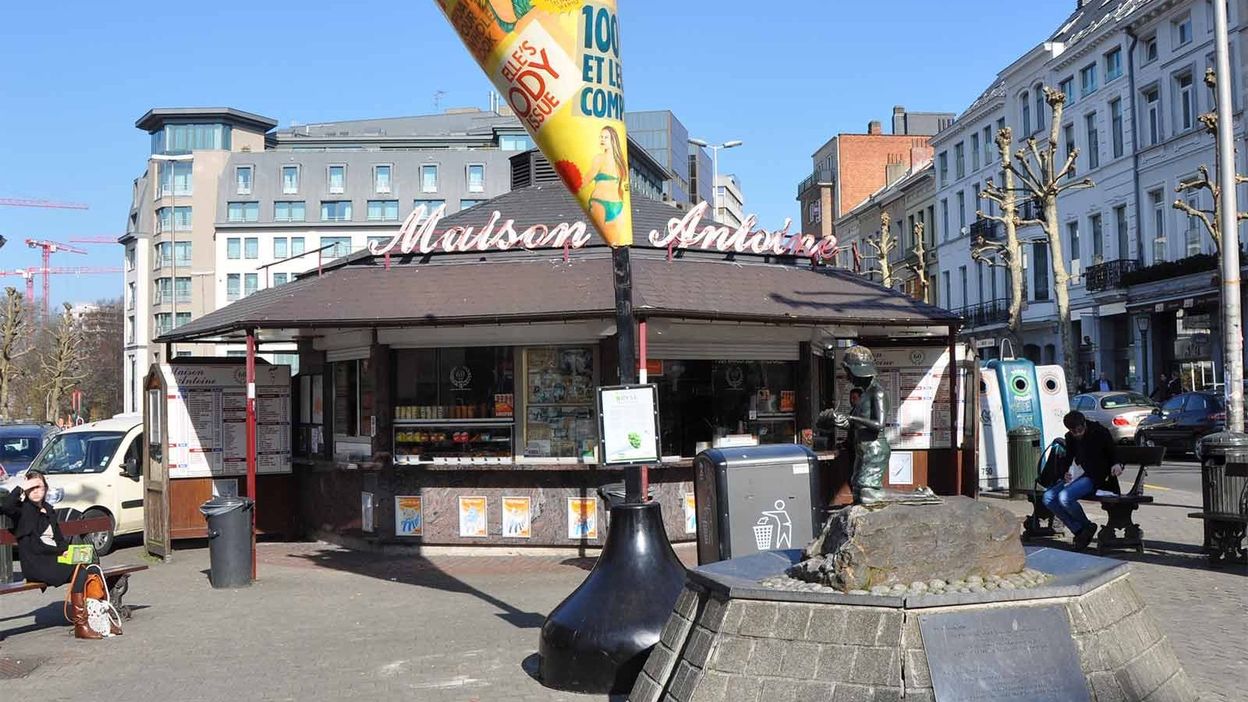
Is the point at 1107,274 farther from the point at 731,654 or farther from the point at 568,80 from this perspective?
the point at 731,654

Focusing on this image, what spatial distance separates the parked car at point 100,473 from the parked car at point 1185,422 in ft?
67.5

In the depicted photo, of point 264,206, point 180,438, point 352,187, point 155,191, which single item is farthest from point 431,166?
point 180,438

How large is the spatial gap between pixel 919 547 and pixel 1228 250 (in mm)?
12104

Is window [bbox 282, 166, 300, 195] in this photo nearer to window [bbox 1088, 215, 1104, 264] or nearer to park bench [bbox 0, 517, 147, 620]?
window [bbox 1088, 215, 1104, 264]

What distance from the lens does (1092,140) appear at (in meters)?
45.7

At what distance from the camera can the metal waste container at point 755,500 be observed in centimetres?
983

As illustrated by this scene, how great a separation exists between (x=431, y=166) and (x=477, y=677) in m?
87.7

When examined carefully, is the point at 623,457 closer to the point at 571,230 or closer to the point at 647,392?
the point at 647,392

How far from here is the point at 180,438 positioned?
15.0 metres

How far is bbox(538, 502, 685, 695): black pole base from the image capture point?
7309mm

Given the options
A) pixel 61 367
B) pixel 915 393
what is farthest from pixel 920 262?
pixel 61 367

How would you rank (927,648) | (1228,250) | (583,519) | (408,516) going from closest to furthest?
(927,648) → (583,519) → (408,516) → (1228,250)

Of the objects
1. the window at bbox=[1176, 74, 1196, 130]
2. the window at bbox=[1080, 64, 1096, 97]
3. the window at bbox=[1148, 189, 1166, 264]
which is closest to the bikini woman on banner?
the window at bbox=[1176, 74, 1196, 130]

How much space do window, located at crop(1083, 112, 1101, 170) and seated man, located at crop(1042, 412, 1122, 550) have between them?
35831mm
